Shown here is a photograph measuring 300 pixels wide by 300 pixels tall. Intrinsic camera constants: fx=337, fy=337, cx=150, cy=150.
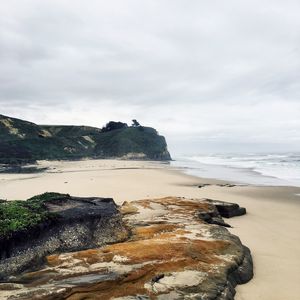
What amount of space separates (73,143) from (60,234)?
257 feet

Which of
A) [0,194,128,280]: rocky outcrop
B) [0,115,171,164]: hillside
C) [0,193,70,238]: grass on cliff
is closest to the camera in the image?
[0,194,128,280]: rocky outcrop

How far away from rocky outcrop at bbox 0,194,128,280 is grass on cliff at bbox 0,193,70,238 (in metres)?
0.05

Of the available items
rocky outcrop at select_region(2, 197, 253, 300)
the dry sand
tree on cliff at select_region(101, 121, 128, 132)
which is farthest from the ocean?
tree on cliff at select_region(101, 121, 128, 132)

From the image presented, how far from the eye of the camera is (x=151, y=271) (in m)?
5.25

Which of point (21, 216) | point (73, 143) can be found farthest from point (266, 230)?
point (73, 143)

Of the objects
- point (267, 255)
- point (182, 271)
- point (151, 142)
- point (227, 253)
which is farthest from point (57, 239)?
point (151, 142)

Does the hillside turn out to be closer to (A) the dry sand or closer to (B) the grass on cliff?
(A) the dry sand

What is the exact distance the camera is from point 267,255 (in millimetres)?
7672

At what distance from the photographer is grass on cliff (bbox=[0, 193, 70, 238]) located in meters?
6.24

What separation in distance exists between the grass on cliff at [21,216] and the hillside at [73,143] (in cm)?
5086

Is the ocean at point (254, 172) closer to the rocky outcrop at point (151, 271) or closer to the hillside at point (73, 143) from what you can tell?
the rocky outcrop at point (151, 271)

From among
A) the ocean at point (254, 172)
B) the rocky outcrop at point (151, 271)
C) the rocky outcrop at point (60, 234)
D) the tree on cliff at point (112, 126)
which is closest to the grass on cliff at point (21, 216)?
the rocky outcrop at point (60, 234)

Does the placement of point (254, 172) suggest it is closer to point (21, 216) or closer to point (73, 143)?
point (21, 216)

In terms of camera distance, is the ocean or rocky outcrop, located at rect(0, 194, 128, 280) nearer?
rocky outcrop, located at rect(0, 194, 128, 280)
